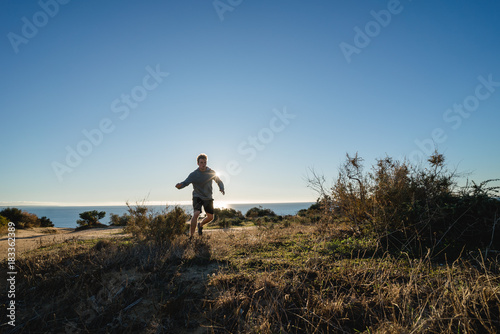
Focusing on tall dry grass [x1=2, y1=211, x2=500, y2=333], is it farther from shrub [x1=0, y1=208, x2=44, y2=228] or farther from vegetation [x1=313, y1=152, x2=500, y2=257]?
shrub [x1=0, y1=208, x2=44, y2=228]

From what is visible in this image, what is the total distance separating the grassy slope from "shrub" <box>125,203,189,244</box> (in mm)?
1495

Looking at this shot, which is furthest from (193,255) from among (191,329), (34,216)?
(34,216)

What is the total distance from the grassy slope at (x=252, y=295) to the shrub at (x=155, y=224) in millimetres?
1495

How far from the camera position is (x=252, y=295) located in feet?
9.95

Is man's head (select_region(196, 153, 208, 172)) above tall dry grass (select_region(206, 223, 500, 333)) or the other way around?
above

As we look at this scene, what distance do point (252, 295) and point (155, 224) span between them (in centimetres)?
390

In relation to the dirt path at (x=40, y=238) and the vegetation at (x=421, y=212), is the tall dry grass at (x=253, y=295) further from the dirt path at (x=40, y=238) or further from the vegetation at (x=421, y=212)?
the dirt path at (x=40, y=238)

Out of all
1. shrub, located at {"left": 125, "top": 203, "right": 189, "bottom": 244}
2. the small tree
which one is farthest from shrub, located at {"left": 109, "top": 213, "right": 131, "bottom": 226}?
the small tree

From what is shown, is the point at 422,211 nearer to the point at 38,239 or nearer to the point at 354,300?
the point at 354,300

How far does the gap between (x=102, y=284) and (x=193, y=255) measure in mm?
1459

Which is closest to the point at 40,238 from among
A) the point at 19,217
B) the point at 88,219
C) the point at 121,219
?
the point at 121,219

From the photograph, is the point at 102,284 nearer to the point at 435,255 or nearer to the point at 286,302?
the point at 286,302

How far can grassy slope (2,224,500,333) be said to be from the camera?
2473 mm

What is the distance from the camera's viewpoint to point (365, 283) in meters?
3.11
